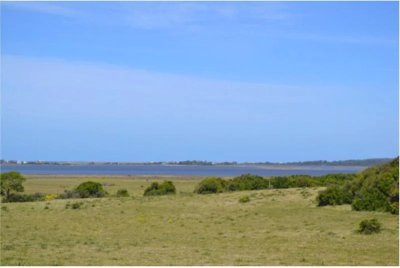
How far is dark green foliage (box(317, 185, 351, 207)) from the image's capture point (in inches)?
1467

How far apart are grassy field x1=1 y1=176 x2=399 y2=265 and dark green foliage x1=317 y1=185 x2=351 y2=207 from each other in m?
0.84

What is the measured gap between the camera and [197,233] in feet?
94.1

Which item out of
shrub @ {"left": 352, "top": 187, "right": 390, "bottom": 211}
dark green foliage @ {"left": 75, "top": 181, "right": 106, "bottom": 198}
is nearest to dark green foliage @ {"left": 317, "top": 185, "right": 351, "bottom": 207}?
shrub @ {"left": 352, "top": 187, "right": 390, "bottom": 211}

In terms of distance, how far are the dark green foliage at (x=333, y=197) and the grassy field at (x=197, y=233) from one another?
2.76ft

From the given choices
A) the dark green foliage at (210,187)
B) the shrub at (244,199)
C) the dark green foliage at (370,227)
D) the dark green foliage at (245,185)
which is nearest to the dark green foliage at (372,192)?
the dark green foliage at (370,227)

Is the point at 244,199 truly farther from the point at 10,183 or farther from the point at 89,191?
the point at 10,183

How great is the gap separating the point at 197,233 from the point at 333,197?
12075mm

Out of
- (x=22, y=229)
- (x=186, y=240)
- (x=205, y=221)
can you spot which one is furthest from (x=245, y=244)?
(x=22, y=229)

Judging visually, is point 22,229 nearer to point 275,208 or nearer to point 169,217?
point 169,217

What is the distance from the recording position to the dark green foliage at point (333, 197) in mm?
37250

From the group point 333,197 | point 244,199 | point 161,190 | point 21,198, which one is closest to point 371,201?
point 333,197

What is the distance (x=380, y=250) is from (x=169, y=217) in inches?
663

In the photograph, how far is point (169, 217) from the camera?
3591 cm

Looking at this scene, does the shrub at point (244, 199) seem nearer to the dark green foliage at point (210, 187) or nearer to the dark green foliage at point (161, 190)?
the dark green foliage at point (210, 187)
